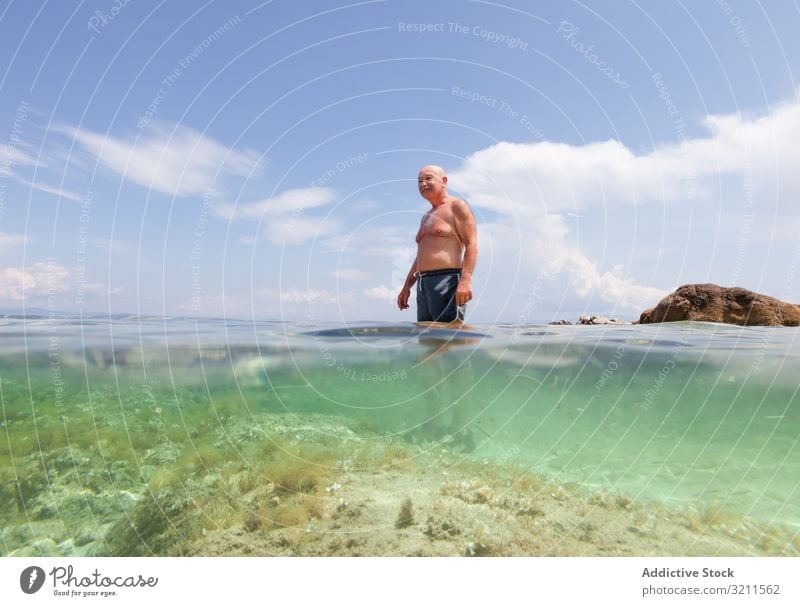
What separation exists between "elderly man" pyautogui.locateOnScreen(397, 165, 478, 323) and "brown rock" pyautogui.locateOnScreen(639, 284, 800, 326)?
810 cm

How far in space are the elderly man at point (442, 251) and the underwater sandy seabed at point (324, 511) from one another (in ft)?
7.75

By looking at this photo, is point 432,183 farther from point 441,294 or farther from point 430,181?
point 441,294

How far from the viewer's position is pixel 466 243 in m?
5.99

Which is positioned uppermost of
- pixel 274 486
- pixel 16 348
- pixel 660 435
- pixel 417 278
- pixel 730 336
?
pixel 417 278

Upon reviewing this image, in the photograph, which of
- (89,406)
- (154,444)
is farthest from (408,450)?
(89,406)

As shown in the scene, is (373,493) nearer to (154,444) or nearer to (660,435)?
(154,444)

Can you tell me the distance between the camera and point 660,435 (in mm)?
Result: 12102

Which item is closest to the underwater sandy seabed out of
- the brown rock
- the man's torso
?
the man's torso

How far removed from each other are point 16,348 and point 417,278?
10348mm

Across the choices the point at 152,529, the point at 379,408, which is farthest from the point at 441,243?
the point at 379,408

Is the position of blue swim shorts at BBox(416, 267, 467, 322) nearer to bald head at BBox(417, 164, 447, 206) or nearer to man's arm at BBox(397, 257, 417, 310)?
man's arm at BBox(397, 257, 417, 310)

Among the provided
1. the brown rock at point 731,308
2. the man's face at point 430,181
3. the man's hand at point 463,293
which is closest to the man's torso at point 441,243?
the man's face at point 430,181

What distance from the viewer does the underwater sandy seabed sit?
4.16 meters

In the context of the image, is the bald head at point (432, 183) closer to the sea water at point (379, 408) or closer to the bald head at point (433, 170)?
the bald head at point (433, 170)
